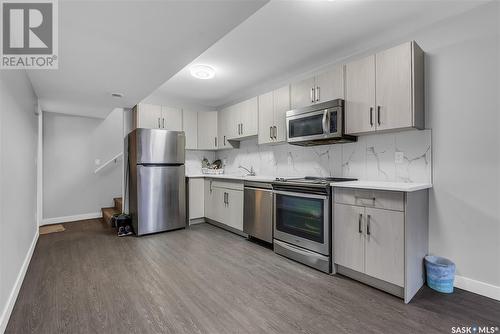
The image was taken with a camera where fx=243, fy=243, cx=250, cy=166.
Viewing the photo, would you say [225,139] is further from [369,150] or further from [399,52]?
[399,52]

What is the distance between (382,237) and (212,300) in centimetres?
156

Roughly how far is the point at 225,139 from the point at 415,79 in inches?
127

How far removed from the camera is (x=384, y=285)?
214 centimetres

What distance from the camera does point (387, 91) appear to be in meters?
2.35

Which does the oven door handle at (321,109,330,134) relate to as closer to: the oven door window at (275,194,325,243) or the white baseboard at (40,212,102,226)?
the oven door window at (275,194,325,243)

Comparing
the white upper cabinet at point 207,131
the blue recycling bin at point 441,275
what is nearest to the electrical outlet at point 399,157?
the blue recycling bin at point 441,275

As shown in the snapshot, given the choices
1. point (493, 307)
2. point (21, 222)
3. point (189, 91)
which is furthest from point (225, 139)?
point (493, 307)

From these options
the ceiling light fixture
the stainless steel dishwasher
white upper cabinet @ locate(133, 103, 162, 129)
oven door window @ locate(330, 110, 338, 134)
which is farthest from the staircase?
oven door window @ locate(330, 110, 338, 134)

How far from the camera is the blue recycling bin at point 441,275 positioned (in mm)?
2117

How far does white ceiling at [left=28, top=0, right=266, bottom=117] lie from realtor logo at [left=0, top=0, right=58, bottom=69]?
0.24 feet

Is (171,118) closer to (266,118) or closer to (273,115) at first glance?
(266,118)

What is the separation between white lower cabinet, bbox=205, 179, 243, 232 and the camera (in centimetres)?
386

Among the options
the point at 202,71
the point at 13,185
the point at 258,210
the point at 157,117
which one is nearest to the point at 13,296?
the point at 13,185

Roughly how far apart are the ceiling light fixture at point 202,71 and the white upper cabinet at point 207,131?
4.89 ft
